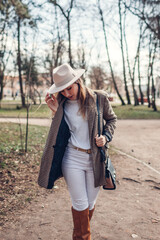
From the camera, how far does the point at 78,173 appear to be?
2297 millimetres

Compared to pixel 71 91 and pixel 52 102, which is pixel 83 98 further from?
pixel 52 102

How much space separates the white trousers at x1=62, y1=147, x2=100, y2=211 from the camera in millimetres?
2297

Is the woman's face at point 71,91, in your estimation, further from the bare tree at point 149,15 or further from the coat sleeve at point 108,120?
the bare tree at point 149,15

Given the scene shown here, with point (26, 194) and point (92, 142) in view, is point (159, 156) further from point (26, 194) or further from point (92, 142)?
point (92, 142)

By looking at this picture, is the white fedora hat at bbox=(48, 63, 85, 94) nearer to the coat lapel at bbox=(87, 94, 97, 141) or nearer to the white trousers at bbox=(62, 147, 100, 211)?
the coat lapel at bbox=(87, 94, 97, 141)

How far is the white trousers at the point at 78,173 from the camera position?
2297 mm

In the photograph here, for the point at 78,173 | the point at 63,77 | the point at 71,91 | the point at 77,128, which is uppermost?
the point at 63,77

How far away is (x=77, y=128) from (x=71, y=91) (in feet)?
1.17

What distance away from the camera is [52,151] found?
2355 mm

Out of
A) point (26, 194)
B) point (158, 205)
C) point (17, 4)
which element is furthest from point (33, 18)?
point (158, 205)

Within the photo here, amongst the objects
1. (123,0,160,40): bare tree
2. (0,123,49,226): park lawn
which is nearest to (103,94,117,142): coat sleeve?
(0,123,49,226): park lawn

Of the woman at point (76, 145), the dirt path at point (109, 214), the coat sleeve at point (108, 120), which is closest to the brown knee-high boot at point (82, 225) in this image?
the woman at point (76, 145)

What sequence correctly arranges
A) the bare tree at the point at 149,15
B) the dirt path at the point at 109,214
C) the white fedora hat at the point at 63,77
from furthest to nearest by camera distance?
the bare tree at the point at 149,15
the dirt path at the point at 109,214
the white fedora hat at the point at 63,77

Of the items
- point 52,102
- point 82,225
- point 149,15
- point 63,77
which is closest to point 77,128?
point 52,102
